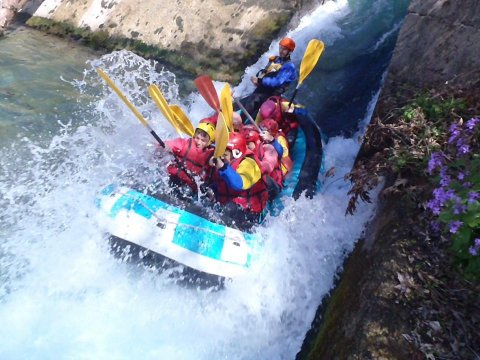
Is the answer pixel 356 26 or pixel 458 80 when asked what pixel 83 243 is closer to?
pixel 458 80

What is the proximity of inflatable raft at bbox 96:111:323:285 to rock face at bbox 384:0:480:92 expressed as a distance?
2.56m

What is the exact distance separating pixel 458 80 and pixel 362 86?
2691mm

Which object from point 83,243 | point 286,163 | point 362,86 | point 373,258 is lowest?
point 362,86

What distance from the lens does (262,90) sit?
20.7 feet

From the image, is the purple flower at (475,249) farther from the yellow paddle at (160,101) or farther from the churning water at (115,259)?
the yellow paddle at (160,101)

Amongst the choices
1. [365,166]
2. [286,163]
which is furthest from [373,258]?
[286,163]

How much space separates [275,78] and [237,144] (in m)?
1.91

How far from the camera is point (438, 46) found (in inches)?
194

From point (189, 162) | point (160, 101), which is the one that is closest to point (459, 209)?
point (189, 162)

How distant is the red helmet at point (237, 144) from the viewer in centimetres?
449

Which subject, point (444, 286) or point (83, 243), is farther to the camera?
point (83, 243)

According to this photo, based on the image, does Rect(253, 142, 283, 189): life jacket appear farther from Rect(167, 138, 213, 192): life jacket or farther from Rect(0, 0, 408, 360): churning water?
Rect(167, 138, 213, 192): life jacket

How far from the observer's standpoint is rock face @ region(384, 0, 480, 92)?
466 centimetres

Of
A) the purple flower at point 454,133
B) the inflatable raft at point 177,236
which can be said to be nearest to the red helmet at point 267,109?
the inflatable raft at point 177,236
